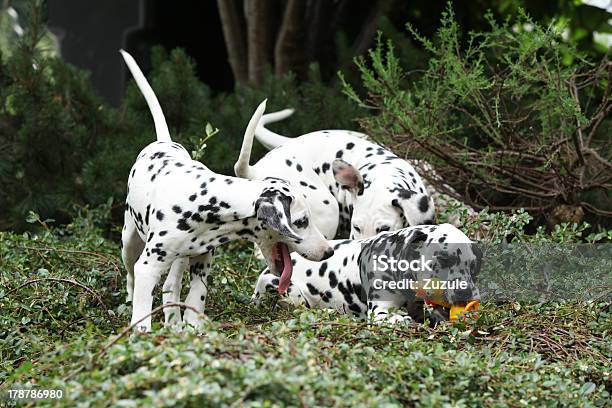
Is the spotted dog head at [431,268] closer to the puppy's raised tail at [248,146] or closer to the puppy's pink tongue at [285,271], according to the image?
the puppy's pink tongue at [285,271]

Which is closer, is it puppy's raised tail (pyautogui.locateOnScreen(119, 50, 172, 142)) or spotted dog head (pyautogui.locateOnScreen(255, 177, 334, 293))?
spotted dog head (pyautogui.locateOnScreen(255, 177, 334, 293))

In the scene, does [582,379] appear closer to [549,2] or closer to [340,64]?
[340,64]

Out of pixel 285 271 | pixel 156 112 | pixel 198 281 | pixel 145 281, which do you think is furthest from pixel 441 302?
pixel 156 112

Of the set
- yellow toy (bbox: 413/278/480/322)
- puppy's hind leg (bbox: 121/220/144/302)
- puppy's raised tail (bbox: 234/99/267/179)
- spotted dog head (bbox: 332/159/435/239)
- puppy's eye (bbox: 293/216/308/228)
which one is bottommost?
yellow toy (bbox: 413/278/480/322)

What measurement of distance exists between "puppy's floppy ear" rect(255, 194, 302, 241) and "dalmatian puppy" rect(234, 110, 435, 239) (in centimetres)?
53

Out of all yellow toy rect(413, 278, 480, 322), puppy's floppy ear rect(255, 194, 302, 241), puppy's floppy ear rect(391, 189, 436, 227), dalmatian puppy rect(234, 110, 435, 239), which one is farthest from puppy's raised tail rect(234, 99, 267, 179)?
yellow toy rect(413, 278, 480, 322)

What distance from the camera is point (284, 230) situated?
3992mm

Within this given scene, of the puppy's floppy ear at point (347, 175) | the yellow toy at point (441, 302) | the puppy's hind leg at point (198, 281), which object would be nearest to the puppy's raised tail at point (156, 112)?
the puppy's hind leg at point (198, 281)

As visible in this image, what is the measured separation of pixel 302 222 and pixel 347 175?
1.16m

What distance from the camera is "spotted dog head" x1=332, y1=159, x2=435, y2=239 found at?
5.16 metres

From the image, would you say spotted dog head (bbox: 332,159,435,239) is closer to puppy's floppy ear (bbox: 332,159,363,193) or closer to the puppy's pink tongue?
puppy's floppy ear (bbox: 332,159,363,193)

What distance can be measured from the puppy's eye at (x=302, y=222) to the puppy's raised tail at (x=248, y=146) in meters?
0.45

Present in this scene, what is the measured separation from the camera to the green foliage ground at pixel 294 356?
3008 millimetres

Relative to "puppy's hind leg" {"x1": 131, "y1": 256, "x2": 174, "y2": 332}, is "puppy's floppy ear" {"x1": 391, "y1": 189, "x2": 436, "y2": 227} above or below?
above
